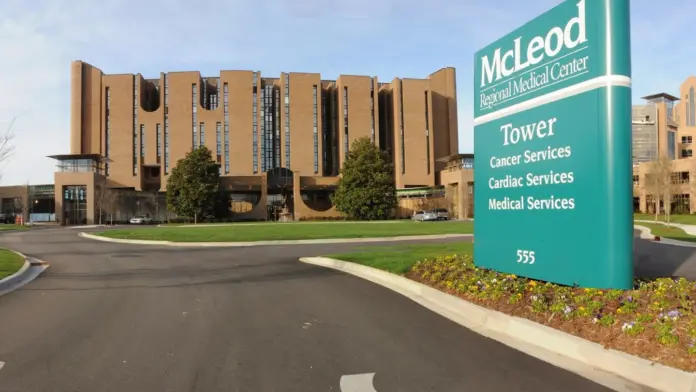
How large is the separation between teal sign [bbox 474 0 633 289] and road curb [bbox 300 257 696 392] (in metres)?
1.04

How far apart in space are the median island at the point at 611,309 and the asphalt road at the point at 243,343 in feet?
2.46

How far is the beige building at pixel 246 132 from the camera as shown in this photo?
269ft

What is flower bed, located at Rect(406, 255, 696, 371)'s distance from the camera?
15.9ft

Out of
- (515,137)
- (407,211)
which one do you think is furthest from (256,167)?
(515,137)

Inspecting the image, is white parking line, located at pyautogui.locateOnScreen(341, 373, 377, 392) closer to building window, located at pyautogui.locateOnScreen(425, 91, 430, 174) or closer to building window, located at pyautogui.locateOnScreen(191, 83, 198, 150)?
building window, located at pyautogui.locateOnScreen(191, 83, 198, 150)

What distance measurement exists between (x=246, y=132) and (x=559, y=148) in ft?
259

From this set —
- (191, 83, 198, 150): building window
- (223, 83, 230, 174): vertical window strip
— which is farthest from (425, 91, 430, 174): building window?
(191, 83, 198, 150): building window

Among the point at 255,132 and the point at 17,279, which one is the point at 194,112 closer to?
the point at 255,132

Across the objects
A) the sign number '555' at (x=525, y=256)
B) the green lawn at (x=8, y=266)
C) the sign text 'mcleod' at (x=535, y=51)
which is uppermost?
the sign text 'mcleod' at (x=535, y=51)

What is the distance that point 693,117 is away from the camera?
325 ft

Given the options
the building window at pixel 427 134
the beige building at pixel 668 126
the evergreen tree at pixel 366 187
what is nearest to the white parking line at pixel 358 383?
the evergreen tree at pixel 366 187

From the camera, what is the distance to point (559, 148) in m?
6.96

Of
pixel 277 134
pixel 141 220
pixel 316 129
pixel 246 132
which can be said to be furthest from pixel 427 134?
pixel 141 220

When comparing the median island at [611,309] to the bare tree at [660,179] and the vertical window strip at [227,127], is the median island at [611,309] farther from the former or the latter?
the vertical window strip at [227,127]
